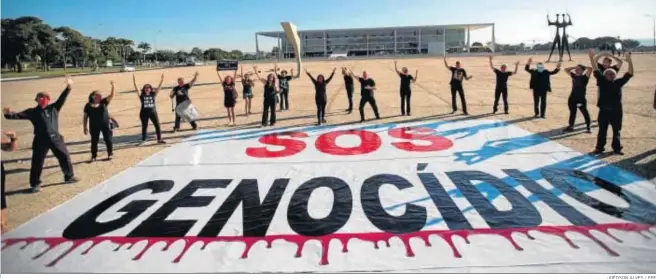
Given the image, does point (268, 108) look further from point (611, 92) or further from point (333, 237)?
point (611, 92)

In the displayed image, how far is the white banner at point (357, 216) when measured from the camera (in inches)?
179

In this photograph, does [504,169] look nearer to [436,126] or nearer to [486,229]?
[486,229]

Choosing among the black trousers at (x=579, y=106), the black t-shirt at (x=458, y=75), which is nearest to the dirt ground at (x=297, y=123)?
the black trousers at (x=579, y=106)

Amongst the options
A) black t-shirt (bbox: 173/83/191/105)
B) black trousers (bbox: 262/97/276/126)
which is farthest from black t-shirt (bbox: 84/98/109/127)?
black trousers (bbox: 262/97/276/126)

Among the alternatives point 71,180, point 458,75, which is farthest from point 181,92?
point 458,75

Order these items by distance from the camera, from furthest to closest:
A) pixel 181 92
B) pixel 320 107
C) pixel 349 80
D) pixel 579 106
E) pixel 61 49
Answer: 1. pixel 61 49
2. pixel 349 80
3. pixel 320 107
4. pixel 181 92
5. pixel 579 106

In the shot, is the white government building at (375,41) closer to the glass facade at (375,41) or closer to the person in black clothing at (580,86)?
the glass facade at (375,41)

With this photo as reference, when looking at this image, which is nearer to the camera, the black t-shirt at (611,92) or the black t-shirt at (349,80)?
the black t-shirt at (611,92)

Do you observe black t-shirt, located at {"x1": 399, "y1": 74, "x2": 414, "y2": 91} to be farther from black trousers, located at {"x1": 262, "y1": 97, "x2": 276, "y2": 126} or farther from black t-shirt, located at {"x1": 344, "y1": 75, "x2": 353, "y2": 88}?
black trousers, located at {"x1": 262, "y1": 97, "x2": 276, "y2": 126}

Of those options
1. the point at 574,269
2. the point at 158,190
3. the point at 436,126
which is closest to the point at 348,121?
the point at 436,126

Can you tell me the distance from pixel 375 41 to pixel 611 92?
396 feet

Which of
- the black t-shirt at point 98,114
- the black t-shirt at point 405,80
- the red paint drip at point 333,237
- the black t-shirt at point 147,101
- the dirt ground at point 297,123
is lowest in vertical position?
the red paint drip at point 333,237

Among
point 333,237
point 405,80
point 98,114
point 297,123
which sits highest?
point 405,80

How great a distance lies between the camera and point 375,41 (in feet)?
411
